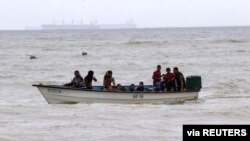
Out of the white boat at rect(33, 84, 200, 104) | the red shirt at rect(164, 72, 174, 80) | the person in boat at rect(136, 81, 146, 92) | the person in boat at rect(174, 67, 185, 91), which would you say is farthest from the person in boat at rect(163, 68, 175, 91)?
the person in boat at rect(136, 81, 146, 92)

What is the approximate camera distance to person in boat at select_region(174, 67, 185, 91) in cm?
2204

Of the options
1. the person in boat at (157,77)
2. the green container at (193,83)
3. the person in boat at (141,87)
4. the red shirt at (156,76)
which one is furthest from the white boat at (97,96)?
the green container at (193,83)

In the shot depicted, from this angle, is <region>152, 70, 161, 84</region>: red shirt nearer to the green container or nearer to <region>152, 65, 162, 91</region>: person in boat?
<region>152, 65, 162, 91</region>: person in boat

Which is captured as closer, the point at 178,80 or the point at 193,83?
the point at 178,80

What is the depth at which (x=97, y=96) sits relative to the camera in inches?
822

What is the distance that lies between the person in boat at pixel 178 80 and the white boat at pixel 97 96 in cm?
63

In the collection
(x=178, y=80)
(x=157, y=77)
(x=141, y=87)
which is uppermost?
(x=157, y=77)

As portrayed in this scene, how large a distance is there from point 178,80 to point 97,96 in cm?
310

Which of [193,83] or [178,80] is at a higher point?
[178,80]

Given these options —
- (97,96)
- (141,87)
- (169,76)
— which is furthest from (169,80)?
(97,96)

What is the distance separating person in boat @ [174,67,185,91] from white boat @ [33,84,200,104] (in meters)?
0.63

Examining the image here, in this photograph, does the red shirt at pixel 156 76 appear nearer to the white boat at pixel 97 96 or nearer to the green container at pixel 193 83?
the green container at pixel 193 83

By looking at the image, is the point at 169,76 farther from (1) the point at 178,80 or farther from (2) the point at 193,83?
(2) the point at 193,83

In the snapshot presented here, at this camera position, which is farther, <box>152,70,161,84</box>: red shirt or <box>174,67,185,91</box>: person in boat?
<box>152,70,161,84</box>: red shirt
